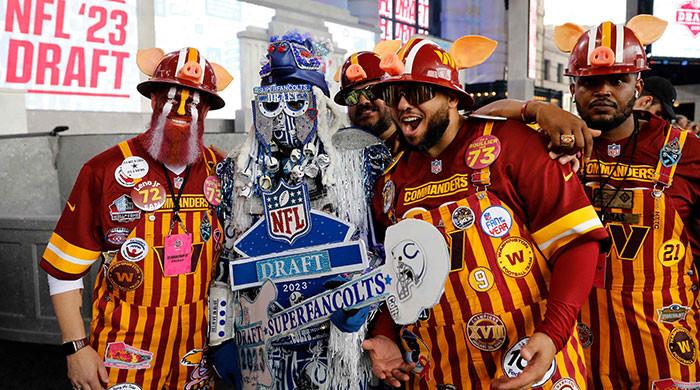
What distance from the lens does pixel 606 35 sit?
2.03 metres

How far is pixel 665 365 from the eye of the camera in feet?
6.63

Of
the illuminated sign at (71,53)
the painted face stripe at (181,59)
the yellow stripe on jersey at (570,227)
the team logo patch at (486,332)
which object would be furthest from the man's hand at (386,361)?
the illuminated sign at (71,53)

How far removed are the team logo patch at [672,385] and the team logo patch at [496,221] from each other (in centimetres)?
96

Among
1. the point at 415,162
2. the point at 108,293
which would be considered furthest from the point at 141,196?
the point at 415,162

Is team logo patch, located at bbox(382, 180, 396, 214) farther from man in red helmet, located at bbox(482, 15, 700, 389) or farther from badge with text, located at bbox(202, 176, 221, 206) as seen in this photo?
man in red helmet, located at bbox(482, 15, 700, 389)

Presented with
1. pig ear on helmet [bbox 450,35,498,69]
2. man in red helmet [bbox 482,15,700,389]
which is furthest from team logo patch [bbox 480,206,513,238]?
man in red helmet [bbox 482,15,700,389]

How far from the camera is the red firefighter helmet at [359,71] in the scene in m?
3.02

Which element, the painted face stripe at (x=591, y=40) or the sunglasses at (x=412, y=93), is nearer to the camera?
the sunglasses at (x=412, y=93)

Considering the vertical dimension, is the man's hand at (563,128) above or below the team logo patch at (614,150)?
above

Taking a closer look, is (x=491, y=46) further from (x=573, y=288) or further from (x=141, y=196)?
(x=141, y=196)

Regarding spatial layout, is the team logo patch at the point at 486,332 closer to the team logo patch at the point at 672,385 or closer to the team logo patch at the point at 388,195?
the team logo patch at the point at 388,195

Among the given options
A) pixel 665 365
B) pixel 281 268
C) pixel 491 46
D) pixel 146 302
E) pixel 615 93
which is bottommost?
pixel 665 365

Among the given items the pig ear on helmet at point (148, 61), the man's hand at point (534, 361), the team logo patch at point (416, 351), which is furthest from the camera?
the pig ear on helmet at point (148, 61)

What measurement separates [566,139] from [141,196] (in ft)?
4.39
